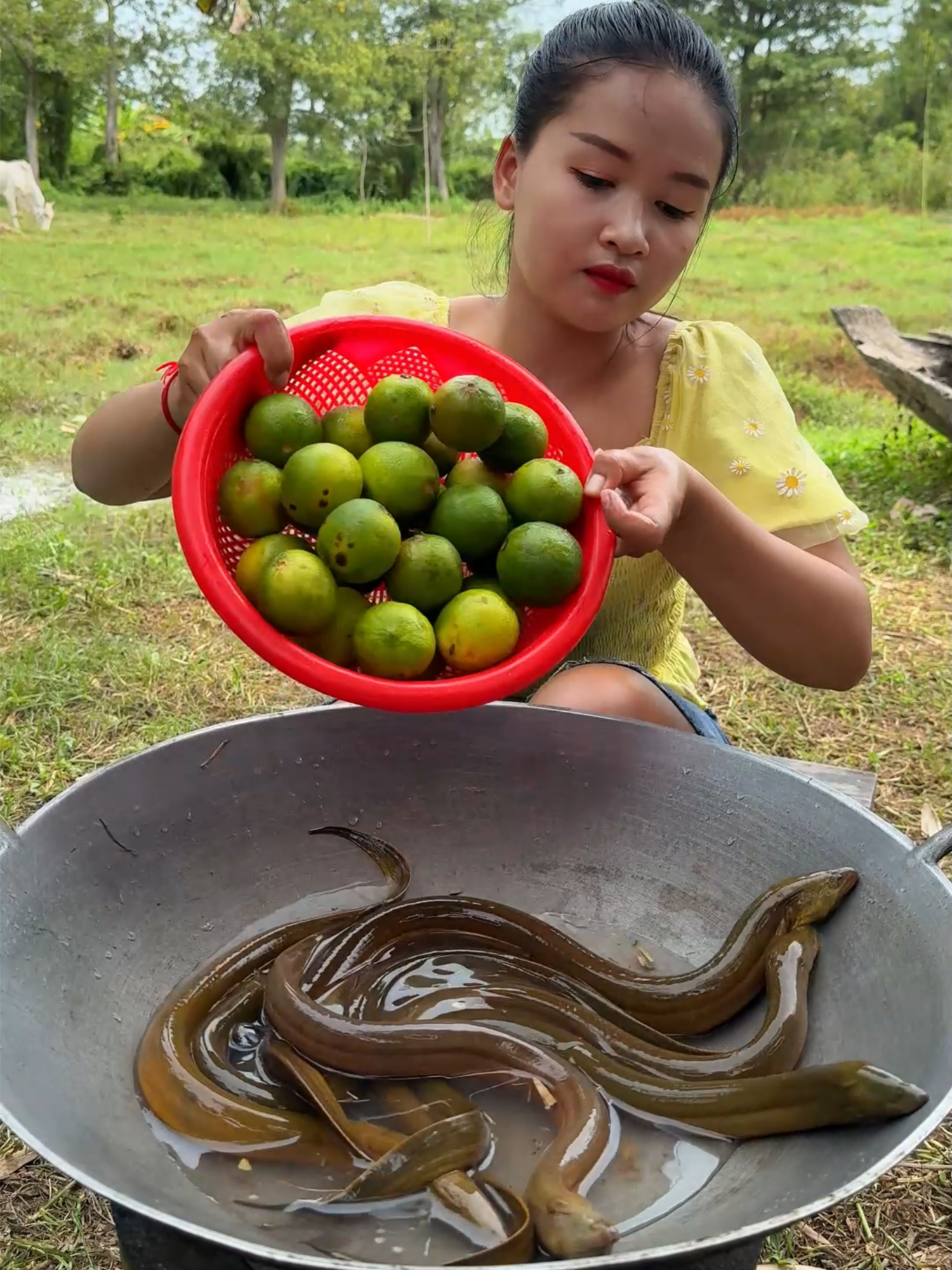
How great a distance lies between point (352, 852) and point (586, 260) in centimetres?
87

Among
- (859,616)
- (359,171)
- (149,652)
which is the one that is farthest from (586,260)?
(359,171)

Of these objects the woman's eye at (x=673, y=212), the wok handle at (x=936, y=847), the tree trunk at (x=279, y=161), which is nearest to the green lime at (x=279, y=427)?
the woman's eye at (x=673, y=212)

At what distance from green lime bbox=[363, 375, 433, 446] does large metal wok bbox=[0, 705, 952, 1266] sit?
38cm

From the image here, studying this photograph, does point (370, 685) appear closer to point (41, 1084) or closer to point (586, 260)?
point (41, 1084)

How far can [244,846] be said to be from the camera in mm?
1371

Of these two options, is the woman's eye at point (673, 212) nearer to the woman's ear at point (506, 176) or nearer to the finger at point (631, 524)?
the woman's ear at point (506, 176)

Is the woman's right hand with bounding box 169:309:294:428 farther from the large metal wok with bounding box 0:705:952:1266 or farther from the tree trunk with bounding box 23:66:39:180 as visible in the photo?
the tree trunk with bounding box 23:66:39:180

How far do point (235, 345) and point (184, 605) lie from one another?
200 cm

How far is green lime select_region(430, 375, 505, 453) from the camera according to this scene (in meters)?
1.17

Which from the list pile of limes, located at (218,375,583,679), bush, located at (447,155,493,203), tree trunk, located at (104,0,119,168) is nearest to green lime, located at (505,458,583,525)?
pile of limes, located at (218,375,583,679)

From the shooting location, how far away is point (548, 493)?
119cm

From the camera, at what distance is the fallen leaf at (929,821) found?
7.36 feet

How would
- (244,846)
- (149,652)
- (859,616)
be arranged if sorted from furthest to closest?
(149,652) → (859,616) → (244,846)

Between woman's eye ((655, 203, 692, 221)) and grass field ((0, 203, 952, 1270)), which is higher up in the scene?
woman's eye ((655, 203, 692, 221))
